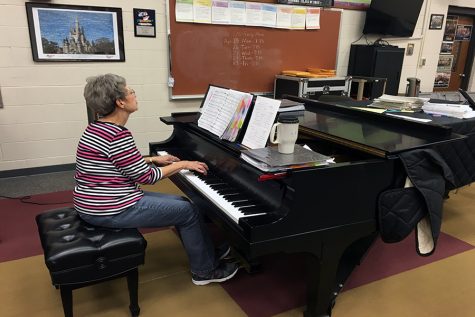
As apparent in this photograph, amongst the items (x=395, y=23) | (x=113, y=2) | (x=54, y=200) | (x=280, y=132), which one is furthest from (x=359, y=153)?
(x=395, y=23)

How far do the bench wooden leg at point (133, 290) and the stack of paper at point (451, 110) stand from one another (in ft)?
7.34

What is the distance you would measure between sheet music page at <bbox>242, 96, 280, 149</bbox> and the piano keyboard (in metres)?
0.25

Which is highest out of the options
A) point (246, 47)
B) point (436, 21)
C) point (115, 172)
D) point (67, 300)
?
point (436, 21)

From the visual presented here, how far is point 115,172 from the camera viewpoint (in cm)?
167

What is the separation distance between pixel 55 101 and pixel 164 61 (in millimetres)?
1168

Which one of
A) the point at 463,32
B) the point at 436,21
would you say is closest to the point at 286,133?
the point at 436,21

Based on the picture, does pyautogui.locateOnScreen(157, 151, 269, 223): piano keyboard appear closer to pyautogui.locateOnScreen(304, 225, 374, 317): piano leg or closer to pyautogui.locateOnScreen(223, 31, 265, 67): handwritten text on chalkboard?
pyautogui.locateOnScreen(304, 225, 374, 317): piano leg

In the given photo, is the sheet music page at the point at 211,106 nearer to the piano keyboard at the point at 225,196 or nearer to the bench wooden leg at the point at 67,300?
the piano keyboard at the point at 225,196

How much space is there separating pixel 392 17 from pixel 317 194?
13.9 feet

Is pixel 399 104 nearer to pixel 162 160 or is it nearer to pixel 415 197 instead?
pixel 415 197

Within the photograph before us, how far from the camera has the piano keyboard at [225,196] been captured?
157 centimetres

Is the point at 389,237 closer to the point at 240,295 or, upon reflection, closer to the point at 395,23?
the point at 240,295

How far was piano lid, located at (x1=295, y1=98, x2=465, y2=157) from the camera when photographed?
1649 mm

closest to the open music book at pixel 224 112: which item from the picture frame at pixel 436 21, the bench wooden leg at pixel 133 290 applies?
the bench wooden leg at pixel 133 290
